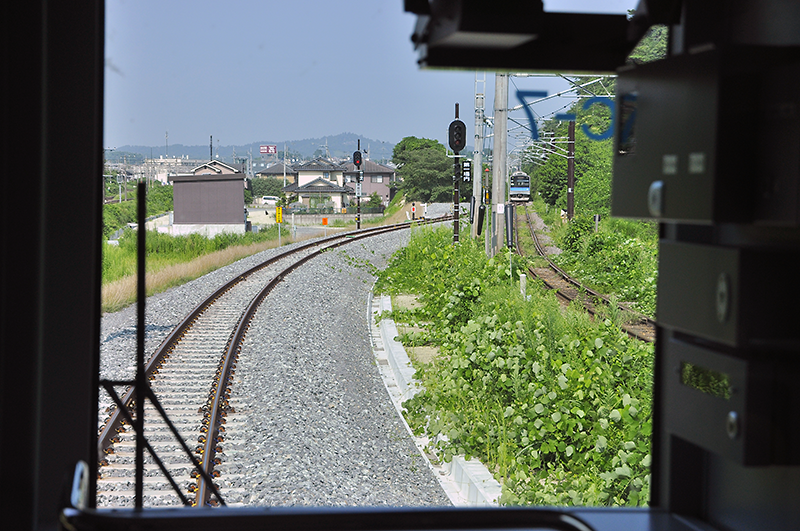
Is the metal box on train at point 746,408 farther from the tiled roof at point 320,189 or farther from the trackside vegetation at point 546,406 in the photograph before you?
the tiled roof at point 320,189

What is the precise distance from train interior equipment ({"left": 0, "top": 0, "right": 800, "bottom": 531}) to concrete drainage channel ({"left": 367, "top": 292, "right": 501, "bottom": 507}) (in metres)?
1.90

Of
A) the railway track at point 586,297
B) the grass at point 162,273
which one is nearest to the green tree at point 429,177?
the grass at point 162,273

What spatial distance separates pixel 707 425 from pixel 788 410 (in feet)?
0.76

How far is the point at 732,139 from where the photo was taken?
1476 mm

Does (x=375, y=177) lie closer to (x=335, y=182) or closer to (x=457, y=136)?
(x=335, y=182)

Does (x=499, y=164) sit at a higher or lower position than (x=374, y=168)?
lower

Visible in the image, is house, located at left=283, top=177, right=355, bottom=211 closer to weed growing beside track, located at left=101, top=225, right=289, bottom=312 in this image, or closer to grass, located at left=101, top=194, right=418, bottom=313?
weed growing beside track, located at left=101, top=225, right=289, bottom=312

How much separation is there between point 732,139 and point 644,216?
327mm

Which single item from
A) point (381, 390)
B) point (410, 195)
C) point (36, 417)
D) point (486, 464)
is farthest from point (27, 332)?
point (410, 195)

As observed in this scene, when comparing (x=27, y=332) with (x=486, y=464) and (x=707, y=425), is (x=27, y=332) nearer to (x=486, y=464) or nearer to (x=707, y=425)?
(x=707, y=425)

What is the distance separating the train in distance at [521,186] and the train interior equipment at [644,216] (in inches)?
1361

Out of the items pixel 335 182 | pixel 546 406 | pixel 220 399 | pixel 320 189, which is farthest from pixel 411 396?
pixel 335 182

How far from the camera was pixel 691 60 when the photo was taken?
157 cm

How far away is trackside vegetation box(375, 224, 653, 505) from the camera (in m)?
4.46
